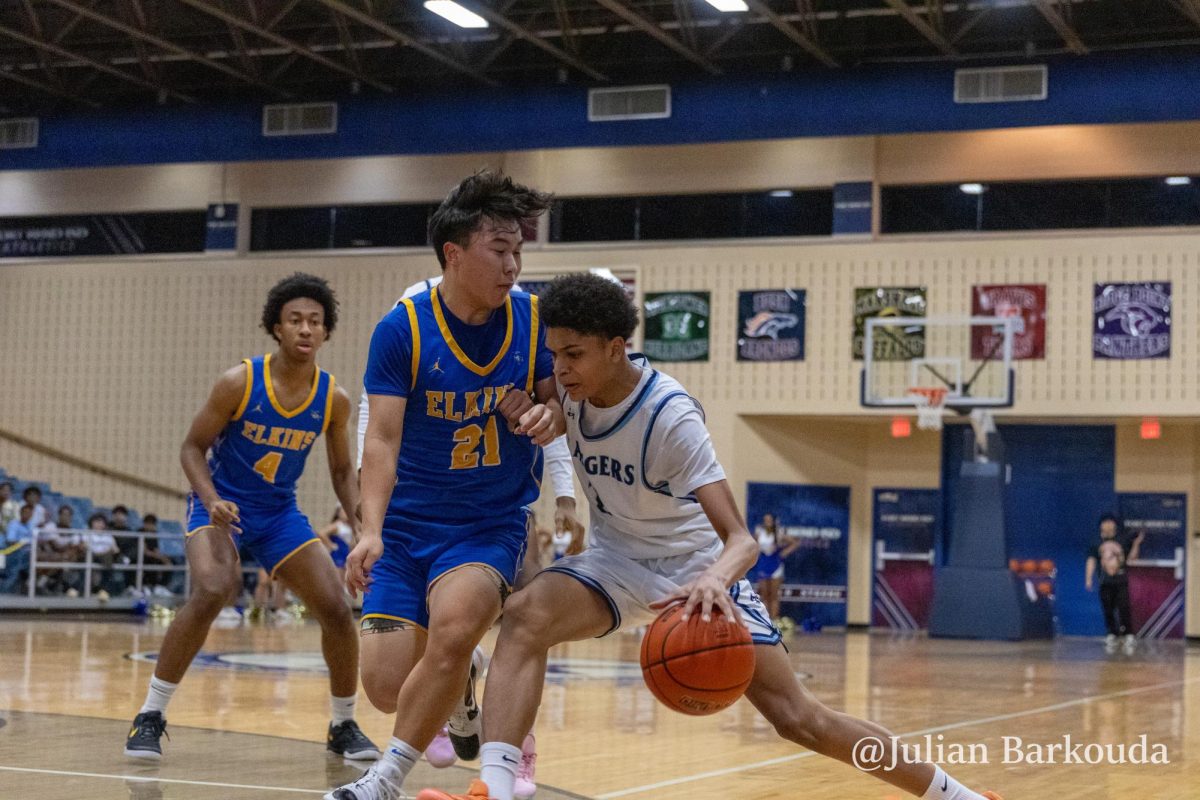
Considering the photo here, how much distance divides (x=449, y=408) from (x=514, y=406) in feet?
0.64

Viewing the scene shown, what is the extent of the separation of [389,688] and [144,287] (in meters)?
21.0

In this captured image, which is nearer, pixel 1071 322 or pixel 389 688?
pixel 389 688

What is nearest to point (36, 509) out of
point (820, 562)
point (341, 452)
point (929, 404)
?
point (820, 562)

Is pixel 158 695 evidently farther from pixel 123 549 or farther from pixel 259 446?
pixel 123 549

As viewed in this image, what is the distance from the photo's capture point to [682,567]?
454 cm

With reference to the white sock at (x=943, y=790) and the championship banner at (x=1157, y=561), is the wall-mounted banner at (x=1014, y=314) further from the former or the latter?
the white sock at (x=943, y=790)

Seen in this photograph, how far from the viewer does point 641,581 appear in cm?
450

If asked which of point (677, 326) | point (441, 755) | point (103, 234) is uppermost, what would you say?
point (103, 234)

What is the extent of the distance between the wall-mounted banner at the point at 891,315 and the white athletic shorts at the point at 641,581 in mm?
16455

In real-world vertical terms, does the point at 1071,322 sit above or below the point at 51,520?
above

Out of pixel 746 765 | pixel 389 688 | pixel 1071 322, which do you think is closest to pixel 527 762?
pixel 389 688

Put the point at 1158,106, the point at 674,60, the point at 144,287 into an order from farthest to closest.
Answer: the point at 144,287
the point at 674,60
the point at 1158,106

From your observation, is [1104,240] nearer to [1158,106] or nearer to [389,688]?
[1158,106]

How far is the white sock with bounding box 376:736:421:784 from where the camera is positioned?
4.41 metres
